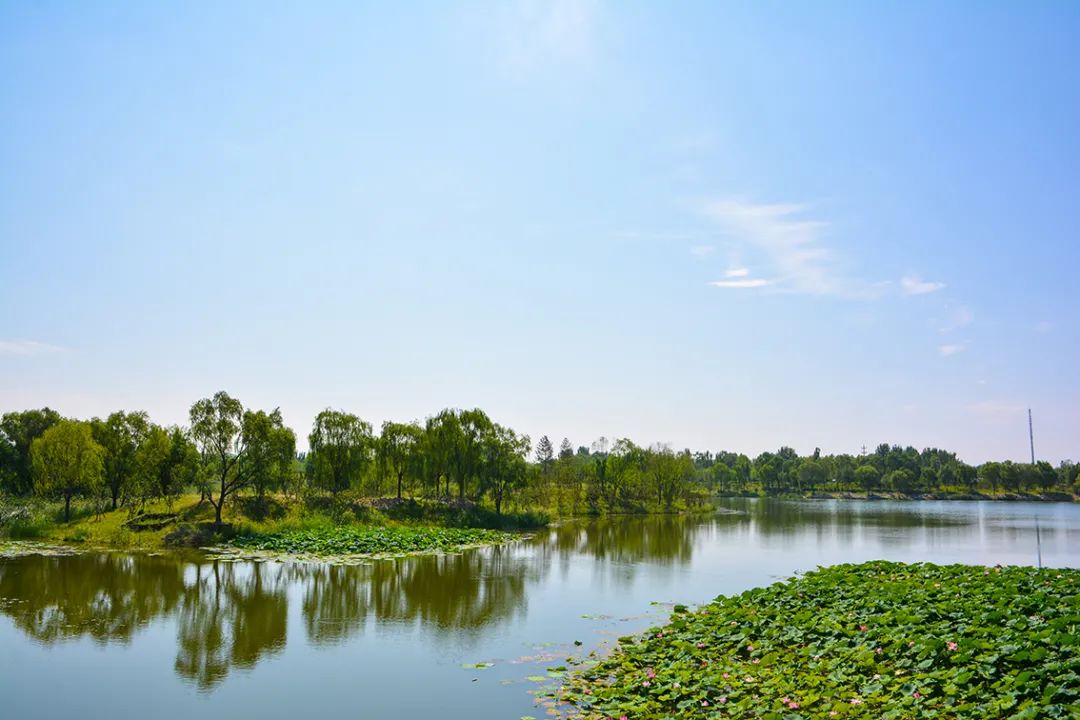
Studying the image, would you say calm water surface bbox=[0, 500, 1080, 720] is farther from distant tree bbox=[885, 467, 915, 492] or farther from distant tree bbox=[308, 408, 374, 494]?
distant tree bbox=[885, 467, 915, 492]

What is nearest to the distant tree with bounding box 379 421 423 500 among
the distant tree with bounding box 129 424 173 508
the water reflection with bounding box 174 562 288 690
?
the distant tree with bounding box 129 424 173 508

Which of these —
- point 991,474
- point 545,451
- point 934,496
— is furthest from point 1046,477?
point 545,451

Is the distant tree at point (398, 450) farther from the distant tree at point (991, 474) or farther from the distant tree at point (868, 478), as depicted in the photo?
the distant tree at point (991, 474)

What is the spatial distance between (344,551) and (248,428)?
31.0ft

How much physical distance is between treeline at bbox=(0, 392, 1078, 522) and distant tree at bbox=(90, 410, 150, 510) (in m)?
0.06

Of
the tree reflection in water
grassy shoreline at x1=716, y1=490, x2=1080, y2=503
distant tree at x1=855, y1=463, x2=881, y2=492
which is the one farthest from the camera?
distant tree at x1=855, y1=463, x2=881, y2=492

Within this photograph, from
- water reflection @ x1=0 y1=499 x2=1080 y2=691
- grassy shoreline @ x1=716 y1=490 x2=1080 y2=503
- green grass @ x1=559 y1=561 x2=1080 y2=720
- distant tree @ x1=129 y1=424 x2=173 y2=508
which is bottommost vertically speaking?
grassy shoreline @ x1=716 y1=490 x2=1080 y2=503

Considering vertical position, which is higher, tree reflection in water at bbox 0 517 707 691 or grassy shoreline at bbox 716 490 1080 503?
tree reflection in water at bbox 0 517 707 691

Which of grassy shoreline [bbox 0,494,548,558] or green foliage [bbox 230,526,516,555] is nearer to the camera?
green foliage [bbox 230,526,516,555]

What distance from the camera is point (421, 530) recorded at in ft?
126

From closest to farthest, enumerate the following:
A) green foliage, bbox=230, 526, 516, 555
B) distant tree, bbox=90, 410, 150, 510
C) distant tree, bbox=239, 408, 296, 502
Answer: green foliage, bbox=230, 526, 516, 555 → distant tree, bbox=239, 408, 296, 502 → distant tree, bbox=90, 410, 150, 510

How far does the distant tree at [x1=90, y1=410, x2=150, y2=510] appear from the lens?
135ft

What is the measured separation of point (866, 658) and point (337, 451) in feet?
125

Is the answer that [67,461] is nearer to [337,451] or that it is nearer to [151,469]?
[151,469]
